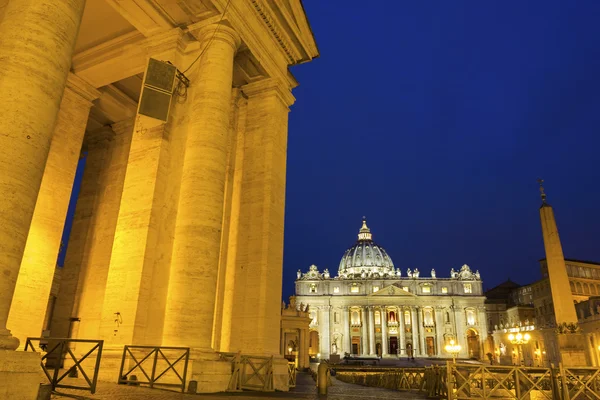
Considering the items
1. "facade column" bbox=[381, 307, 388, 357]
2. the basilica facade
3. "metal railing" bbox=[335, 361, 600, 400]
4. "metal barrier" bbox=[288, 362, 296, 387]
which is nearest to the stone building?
"metal barrier" bbox=[288, 362, 296, 387]

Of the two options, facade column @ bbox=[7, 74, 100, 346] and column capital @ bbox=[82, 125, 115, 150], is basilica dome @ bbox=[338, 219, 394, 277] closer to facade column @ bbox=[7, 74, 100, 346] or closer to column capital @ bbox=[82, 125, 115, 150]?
column capital @ bbox=[82, 125, 115, 150]

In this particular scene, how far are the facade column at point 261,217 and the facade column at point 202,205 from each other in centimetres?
332

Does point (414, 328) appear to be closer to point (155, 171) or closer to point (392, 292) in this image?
point (392, 292)

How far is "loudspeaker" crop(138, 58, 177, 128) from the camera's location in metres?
12.1

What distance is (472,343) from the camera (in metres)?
111

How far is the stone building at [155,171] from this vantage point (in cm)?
729

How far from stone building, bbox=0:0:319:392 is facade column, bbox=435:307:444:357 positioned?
344ft

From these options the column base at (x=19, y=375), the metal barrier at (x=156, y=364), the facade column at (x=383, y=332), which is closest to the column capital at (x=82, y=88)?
the metal barrier at (x=156, y=364)

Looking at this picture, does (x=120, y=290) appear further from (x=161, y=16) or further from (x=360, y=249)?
(x=360, y=249)

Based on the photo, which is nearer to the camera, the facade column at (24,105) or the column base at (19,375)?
the column base at (19,375)

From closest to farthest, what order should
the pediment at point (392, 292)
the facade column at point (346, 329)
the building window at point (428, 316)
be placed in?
1. the facade column at point (346, 329)
2. the building window at point (428, 316)
3. the pediment at point (392, 292)

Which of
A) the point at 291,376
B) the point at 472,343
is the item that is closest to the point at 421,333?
the point at 472,343

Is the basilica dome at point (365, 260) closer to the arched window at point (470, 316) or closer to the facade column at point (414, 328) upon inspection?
the facade column at point (414, 328)

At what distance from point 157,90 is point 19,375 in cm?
845
